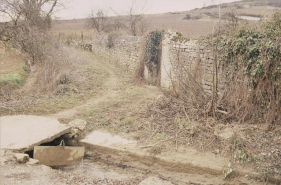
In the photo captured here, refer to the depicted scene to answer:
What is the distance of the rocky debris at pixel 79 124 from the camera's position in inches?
253

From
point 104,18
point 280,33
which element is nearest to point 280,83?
point 280,33

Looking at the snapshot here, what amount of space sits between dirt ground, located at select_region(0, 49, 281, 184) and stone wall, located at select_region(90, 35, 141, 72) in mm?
3950

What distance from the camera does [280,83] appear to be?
17.7ft

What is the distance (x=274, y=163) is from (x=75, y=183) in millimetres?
3799

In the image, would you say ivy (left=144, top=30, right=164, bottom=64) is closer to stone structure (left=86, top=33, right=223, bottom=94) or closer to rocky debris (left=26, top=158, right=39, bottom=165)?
stone structure (left=86, top=33, right=223, bottom=94)

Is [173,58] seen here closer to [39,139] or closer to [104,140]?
[104,140]

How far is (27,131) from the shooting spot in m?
5.81

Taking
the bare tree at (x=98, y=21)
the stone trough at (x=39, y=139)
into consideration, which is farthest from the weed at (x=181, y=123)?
the bare tree at (x=98, y=21)

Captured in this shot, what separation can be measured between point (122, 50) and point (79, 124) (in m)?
9.17

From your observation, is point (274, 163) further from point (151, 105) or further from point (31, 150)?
point (31, 150)

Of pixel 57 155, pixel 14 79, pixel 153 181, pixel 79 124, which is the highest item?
pixel 14 79

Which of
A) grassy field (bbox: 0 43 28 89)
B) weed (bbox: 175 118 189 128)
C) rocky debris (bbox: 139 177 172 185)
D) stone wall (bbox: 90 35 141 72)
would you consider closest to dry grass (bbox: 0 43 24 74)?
grassy field (bbox: 0 43 28 89)

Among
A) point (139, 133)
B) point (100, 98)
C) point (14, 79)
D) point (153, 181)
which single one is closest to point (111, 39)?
point (14, 79)

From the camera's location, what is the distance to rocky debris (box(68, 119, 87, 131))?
21.1 ft
